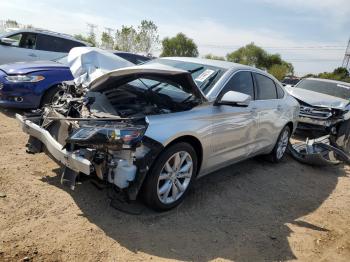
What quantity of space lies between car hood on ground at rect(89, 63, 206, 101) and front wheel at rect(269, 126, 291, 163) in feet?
9.10

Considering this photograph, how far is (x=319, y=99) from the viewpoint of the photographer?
31.0 feet

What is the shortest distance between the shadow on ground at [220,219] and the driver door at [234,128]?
0.46 m

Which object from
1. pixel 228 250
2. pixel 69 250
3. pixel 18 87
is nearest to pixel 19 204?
pixel 69 250

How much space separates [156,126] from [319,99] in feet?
23.9

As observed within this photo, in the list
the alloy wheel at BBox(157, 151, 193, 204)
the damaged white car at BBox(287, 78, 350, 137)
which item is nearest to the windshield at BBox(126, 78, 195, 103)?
the alloy wheel at BBox(157, 151, 193, 204)

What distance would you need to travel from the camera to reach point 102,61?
4.77 metres

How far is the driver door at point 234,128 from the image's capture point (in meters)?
4.30

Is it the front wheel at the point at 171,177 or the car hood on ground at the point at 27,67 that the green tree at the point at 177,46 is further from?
Answer: the front wheel at the point at 171,177

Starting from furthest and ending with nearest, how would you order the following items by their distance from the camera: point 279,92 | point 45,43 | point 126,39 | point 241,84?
1. point 126,39
2. point 45,43
3. point 279,92
4. point 241,84

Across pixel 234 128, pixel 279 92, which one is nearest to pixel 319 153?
pixel 279 92

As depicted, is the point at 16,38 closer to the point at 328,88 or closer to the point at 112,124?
the point at 112,124

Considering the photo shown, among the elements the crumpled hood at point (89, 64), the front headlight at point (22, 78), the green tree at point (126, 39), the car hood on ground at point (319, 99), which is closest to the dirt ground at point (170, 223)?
the crumpled hood at point (89, 64)

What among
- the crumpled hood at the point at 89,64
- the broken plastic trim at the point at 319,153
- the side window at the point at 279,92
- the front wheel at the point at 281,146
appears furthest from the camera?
the broken plastic trim at the point at 319,153

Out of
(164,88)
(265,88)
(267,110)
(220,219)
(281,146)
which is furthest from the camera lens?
(281,146)
